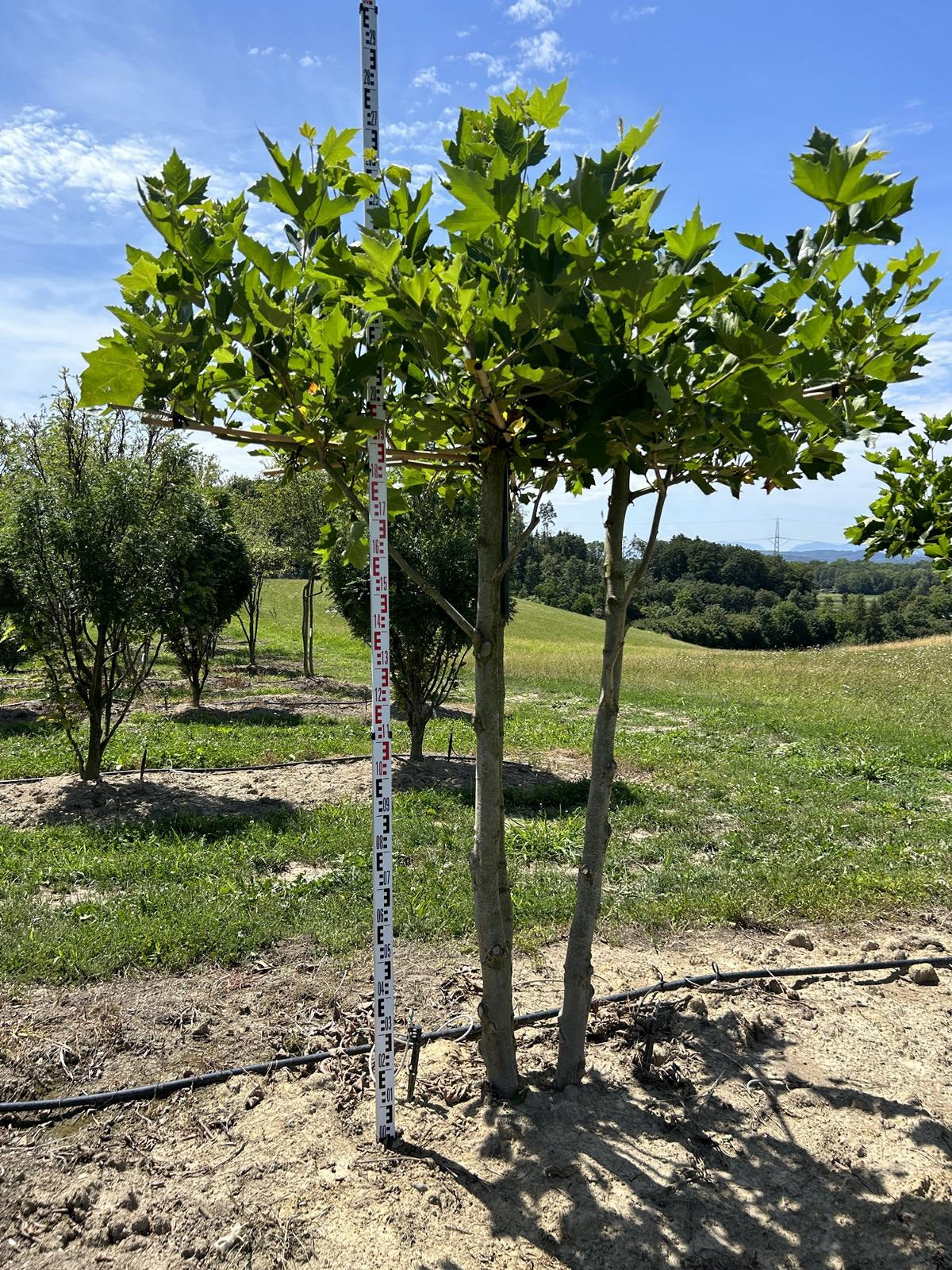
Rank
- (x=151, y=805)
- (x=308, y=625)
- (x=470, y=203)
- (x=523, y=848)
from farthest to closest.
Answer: (x=308, y=625)
(x=151, y=805)
(x=523, y=848)
(x=470, y=203)

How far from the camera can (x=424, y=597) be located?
9070mm

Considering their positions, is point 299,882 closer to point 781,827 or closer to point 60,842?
point 60,842

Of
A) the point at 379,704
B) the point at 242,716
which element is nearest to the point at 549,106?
the point at 379,704

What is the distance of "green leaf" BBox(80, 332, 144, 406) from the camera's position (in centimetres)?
195

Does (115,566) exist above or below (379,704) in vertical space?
above

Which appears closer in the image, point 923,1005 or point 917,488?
point 923,1005

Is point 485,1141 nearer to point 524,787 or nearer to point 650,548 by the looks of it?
point 650,548

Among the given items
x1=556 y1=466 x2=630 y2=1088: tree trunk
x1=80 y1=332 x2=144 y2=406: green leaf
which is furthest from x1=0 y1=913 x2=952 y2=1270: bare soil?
x1=80 y1=332 x2=144 y2=406: green leaf

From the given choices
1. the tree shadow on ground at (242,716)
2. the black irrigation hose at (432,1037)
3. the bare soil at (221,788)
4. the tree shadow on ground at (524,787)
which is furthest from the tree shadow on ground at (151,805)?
the tree shadow on ground at (242,716)

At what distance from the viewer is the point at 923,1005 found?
12.8ft

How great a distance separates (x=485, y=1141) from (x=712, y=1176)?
742mm

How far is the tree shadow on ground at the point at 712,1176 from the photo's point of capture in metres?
2.44

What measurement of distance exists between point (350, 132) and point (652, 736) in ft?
34.7

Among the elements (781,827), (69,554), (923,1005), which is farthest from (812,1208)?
(69,554)
